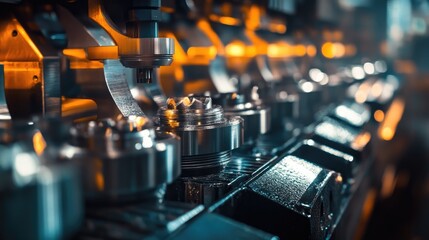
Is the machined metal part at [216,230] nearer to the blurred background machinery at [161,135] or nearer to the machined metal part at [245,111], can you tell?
the blurred background machinery at [161,135]

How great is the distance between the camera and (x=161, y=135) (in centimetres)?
103

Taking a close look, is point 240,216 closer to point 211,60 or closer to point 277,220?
point 277,220

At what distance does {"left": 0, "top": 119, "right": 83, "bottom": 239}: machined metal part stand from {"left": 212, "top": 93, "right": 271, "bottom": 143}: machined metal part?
1020 mm

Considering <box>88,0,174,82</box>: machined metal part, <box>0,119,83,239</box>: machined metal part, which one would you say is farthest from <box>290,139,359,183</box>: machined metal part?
<box>0,119,83,239</box>: machined metal part

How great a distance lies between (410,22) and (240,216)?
35.7ft

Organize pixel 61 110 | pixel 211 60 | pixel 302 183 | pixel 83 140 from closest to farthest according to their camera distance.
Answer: pixel 83 140 → pixel 302 183 → pixel 61 110 → pixel 211 60

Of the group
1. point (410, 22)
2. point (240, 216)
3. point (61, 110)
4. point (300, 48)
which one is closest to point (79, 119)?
point (61, 110)

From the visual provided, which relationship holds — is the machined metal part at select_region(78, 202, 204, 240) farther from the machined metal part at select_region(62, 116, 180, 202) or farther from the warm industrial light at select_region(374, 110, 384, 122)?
the warm industrial light at select_region(374, 110, 384, 122)

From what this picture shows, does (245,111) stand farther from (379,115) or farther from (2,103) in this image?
(379,115)

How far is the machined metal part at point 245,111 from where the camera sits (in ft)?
5.60

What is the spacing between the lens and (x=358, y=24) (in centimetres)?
728

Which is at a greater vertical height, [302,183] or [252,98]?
[252,98]

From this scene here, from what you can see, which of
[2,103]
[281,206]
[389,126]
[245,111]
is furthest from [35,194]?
[389,126]

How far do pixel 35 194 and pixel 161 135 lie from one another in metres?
0.41
